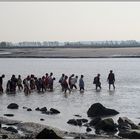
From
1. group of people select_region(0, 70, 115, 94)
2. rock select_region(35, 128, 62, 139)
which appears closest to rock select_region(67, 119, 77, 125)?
rock select_region(35, 128, 62, 139)

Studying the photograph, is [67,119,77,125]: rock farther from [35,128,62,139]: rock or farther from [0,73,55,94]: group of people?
[0,73,55,94]: group of people

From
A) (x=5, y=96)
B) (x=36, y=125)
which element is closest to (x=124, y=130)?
(x=36, y=125)

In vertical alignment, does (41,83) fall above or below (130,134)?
above

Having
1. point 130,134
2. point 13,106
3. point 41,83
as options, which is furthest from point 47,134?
point 41,83

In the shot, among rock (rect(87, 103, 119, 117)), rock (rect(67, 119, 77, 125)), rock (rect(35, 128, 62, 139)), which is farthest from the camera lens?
rock (rect(87, 103, 119, 117))

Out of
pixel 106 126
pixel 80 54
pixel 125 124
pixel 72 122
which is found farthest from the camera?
pixel 80 54

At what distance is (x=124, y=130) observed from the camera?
19.4 meters

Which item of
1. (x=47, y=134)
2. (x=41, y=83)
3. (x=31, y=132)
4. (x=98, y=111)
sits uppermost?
(x=41, y=83)

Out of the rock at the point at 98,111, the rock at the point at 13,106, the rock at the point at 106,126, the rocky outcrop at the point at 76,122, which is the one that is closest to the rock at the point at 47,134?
the rock at the point at 106,126

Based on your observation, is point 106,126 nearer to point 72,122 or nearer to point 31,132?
point 72,122

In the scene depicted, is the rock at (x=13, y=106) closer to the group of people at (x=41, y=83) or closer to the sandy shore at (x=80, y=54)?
the group of people at (x=41, y=83)

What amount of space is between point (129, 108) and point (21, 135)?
9.18 m

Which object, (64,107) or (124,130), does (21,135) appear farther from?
(64,107)

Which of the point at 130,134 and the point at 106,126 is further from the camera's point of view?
the point at 106,126
